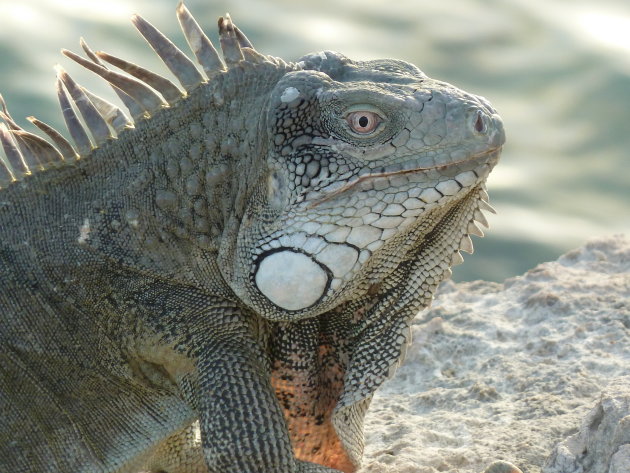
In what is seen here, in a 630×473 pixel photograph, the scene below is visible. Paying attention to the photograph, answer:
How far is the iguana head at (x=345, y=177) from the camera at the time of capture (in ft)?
13.2

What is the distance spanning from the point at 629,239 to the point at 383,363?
2949 mm

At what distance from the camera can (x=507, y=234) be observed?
32.9 feet

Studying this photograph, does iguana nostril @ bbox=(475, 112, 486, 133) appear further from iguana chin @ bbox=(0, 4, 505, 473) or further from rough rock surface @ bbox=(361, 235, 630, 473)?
rough rock surface @ bbox=(361, 235, 630, 473)

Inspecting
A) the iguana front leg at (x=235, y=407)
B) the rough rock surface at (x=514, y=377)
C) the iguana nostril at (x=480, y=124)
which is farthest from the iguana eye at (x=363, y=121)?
the rough rock surface at (x=514, y=377)

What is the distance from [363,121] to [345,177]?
0.22 metres

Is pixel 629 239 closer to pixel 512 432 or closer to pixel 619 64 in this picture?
pixel 512 432

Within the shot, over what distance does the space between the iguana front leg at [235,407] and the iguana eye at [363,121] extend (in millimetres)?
919

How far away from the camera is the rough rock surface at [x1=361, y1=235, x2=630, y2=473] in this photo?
4.83m

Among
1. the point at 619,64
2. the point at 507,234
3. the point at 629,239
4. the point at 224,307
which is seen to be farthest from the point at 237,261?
the point at 619,64

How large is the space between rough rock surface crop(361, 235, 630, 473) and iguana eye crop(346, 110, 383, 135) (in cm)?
135

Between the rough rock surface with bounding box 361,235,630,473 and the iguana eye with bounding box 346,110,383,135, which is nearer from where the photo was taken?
the iguana eye with bounding box 346,110,383,135

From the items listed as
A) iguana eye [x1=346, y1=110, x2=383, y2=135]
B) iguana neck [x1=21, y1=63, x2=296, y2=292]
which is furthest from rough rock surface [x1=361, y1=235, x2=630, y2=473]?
iguana neck [x1=21, y1=63, x2=296, y2=292]

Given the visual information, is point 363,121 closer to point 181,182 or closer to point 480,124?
point 480,124

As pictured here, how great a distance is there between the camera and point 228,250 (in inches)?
167
